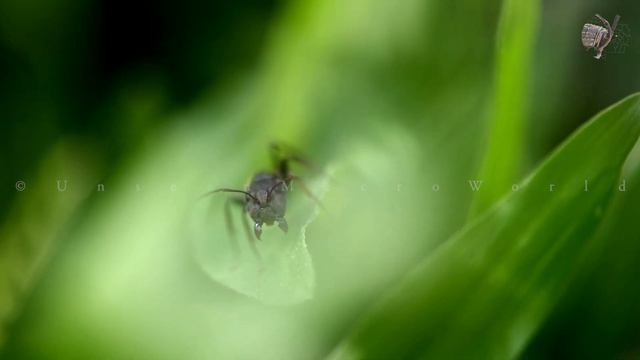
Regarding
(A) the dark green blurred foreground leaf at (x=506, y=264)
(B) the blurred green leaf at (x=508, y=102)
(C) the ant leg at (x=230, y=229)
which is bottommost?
(A) the dark green blurred foreground leaf at (x=506, y=264)

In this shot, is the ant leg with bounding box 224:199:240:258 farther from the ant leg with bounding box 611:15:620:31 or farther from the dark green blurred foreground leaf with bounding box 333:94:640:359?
the ant leg with bounding box 611:15:620:31

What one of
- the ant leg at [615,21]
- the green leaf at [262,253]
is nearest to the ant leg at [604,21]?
the ant leg at [615,21]

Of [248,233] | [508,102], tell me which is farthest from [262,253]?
[508,102]

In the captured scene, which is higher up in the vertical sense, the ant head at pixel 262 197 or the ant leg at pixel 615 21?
the ant head at pixel 262 197

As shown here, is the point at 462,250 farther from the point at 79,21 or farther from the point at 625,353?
the point at 79,21

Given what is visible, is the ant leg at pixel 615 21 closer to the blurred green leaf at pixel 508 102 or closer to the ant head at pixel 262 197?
the blurred green leaf at pixel 508 102

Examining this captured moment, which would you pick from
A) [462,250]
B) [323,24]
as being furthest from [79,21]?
[462,250]

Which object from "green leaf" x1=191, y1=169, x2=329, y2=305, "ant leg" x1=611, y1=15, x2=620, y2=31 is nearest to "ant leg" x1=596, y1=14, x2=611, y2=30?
"ant leg" x1=611, y1=15, x2=620, y2=31

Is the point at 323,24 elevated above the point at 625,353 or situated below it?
above
